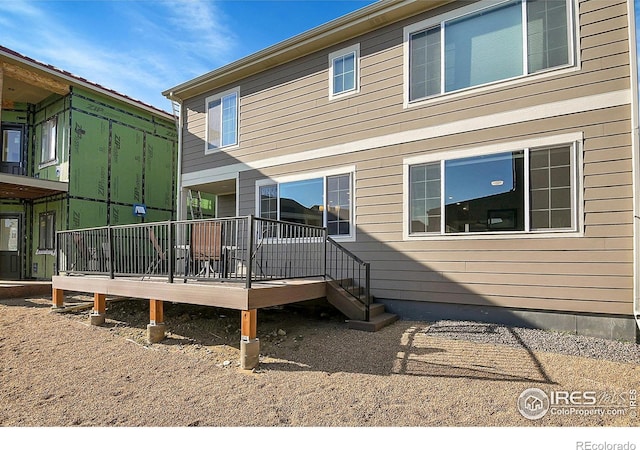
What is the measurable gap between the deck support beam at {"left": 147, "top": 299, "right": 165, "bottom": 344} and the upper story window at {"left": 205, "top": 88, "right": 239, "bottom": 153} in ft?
15.2

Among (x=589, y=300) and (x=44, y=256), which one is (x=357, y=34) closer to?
(x=589, y=300)

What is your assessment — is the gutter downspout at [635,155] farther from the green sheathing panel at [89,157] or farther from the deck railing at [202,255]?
the green sheathing panel at [89,157]

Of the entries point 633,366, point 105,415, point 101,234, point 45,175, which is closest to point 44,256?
point 45,175

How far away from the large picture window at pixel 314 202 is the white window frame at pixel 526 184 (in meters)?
1.18

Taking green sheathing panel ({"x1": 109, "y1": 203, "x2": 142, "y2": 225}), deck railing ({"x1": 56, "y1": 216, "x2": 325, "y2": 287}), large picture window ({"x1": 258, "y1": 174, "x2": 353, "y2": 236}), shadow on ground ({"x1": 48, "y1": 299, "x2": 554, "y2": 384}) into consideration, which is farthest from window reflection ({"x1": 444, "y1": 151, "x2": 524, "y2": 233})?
green sheathing panel ({"x1": 109, "y1": 203, "x2": 142, "y2": 225})

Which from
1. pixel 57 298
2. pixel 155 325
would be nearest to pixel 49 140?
pixel 57 298

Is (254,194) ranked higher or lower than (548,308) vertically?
higher

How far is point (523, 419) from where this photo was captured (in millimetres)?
2977

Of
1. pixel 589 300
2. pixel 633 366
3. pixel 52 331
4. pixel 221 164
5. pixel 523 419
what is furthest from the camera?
pixel 221 164

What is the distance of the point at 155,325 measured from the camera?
5465 mm

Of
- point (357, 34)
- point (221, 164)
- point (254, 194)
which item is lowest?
point (254, 194)

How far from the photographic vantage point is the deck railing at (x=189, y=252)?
17.3 feet

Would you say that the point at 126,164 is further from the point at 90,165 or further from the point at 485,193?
the point at 485,193

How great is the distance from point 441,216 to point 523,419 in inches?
142
